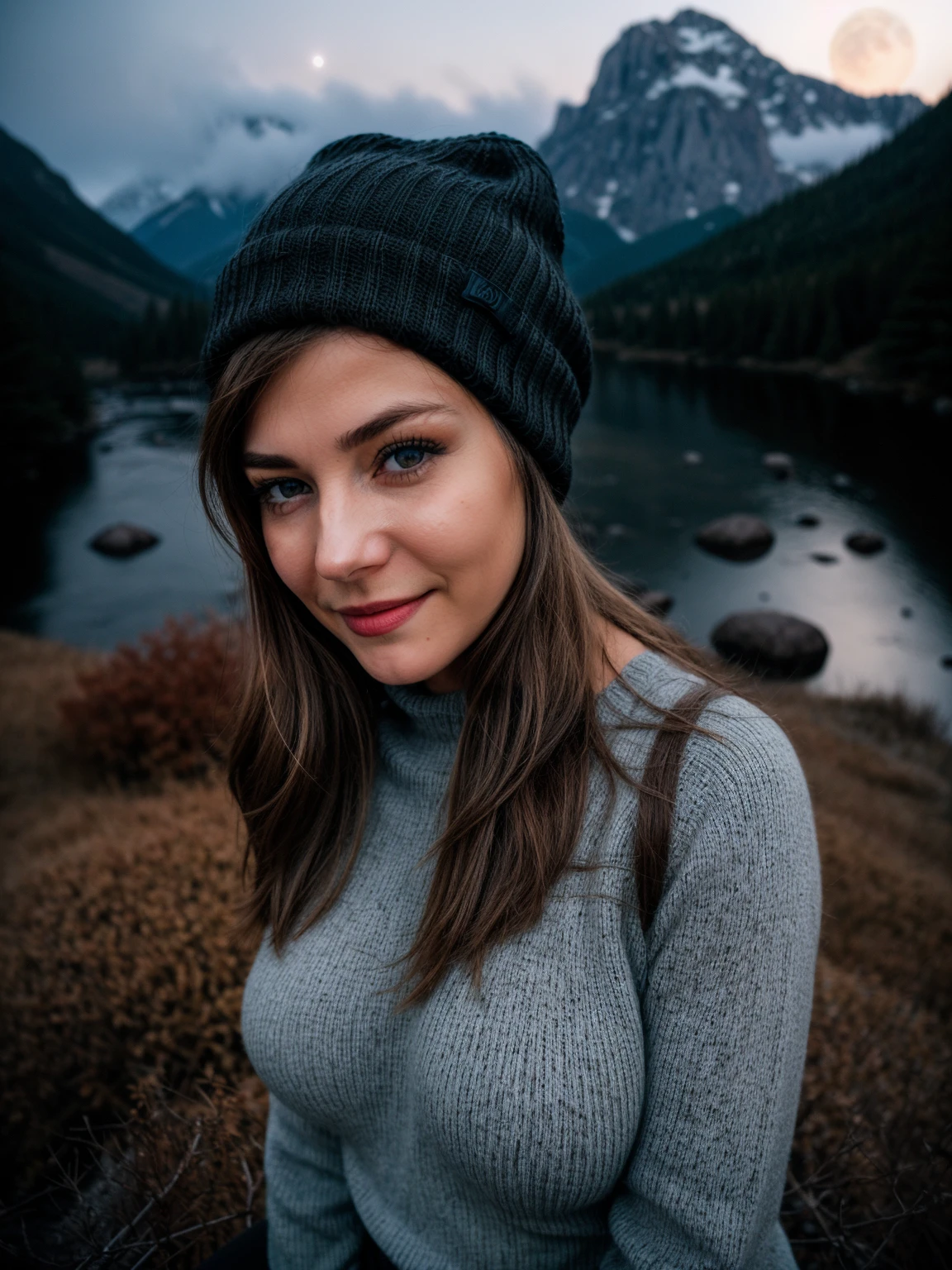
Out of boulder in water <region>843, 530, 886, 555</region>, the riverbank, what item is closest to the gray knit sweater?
boulder in water <region>843, 530, 886, 555</region>

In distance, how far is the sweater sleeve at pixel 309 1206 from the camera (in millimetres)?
1603

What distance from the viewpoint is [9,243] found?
9169cm

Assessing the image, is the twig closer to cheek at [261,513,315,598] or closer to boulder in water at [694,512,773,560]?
cheek at [261,513,315,598]

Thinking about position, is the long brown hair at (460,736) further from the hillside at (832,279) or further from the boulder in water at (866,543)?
the hillside at (832,279)

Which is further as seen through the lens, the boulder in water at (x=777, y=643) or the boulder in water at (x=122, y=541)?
the boulder in water at (x=122, y=541)

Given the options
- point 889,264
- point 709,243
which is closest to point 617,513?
point 889,264

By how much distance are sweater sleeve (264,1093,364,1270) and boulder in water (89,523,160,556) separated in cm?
1817

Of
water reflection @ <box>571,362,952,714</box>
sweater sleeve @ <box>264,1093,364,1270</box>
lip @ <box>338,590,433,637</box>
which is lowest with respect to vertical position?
water reflection @ <box>571,362,952,714</box>

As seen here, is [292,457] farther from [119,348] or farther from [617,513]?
[119,348]

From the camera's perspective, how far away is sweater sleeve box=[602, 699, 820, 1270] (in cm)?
107

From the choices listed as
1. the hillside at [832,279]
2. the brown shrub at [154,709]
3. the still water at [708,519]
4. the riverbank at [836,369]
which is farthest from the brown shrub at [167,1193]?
the hillside at [832,279]

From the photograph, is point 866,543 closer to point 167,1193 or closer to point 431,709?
point 431,709

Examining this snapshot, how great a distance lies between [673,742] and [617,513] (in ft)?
59.8

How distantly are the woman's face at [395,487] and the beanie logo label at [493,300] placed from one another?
0.52ft
